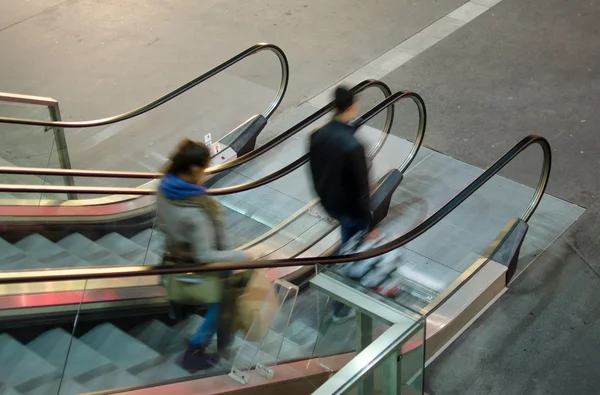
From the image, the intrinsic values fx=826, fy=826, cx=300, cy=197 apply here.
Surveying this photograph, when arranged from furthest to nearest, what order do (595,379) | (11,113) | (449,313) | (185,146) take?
(11,113) → (449,313) → (595,379) → (185,146)

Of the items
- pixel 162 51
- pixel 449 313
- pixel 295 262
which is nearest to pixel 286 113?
pixel 162 51

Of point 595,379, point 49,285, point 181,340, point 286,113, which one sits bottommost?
point 595,379

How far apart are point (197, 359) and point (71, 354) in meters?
0.68

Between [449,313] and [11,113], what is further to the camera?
[11,113]

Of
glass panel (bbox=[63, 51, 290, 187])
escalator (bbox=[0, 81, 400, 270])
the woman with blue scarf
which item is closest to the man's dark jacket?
escalator (bbox=[0, 81, 400, 270])

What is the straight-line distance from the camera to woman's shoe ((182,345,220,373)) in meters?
4.33

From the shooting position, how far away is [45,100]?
6645 millimetres

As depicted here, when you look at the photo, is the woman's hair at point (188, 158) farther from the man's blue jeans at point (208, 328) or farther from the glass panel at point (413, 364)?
the glass panel at point (413, 364)

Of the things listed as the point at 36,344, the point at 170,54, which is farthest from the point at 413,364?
the point at 170,54

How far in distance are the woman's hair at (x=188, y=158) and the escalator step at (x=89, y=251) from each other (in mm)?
1737

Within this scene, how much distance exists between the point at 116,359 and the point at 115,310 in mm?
271

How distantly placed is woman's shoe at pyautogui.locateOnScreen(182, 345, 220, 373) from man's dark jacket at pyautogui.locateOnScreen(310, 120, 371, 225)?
1.35 metres

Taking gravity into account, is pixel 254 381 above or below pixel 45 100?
below

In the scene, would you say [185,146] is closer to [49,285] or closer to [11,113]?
[49,285]
